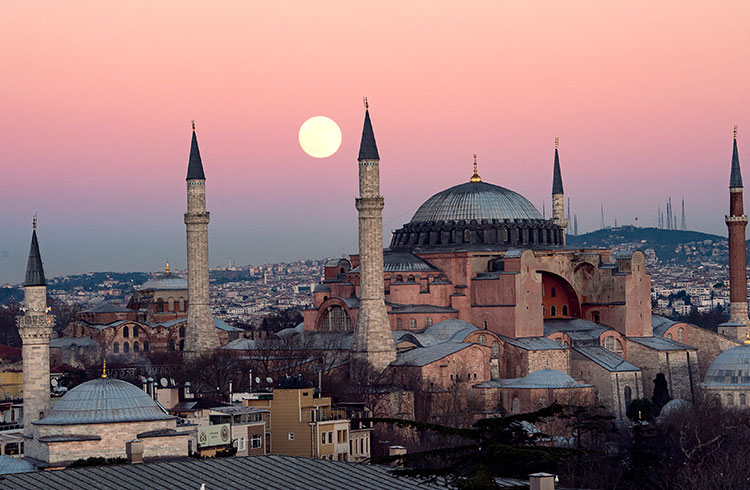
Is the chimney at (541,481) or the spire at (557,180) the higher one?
the spire at (557,180)

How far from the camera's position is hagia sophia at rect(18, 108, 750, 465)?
50156 millimetres

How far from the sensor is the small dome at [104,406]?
118 feet

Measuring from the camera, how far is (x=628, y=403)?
53.7 m

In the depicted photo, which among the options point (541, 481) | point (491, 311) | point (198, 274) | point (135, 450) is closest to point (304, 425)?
point (135, 450)

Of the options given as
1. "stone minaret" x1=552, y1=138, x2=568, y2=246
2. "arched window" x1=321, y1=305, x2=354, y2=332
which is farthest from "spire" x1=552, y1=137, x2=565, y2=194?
"arched window" x1=321, y1=305, x2=354, y2=332

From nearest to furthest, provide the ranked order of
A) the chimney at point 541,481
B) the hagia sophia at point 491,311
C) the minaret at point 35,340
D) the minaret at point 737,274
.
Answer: the chimney at point 541,481 → the minaret at point 35,340 → the hagia sophia at point 491,311 → the minaret at point 737,274

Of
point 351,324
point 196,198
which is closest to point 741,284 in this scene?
point 351,324

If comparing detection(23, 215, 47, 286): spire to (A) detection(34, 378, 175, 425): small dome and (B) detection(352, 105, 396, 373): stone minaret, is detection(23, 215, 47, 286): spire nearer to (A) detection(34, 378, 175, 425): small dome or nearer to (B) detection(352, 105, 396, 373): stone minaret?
(A) detection(34, 378, 175, 425): small dome

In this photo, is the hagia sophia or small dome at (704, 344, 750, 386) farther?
small dome at (704, 344, 750, 386)

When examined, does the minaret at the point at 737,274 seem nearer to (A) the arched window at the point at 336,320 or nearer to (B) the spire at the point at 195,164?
(A) the arched window at the point at 336,320

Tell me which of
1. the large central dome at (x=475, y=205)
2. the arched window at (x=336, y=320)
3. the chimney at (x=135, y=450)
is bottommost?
the chimney at (x=135, y=450)

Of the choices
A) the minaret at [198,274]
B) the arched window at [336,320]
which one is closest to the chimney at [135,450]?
the minaret at [198,274]

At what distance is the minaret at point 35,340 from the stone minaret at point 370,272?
36.0 feet

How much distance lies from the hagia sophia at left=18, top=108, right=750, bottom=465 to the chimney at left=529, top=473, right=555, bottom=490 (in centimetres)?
2383
